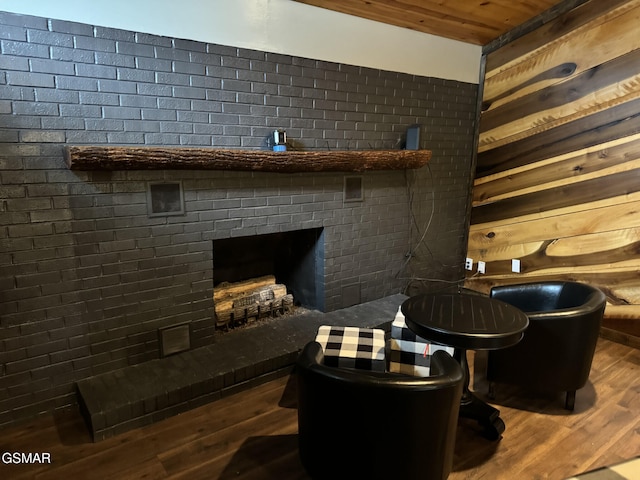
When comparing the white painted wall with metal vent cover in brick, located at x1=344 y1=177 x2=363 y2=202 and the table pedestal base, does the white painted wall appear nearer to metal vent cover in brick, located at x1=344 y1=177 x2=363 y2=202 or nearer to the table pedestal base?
metal vent cover in brick, located at x1=344 y1=177 x2=363 y2=202

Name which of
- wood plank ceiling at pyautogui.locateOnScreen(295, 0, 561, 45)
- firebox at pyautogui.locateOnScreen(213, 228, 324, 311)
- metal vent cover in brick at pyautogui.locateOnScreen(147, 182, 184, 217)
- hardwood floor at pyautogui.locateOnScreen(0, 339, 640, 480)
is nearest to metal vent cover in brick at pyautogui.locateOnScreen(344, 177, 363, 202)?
firebox at pyautogui.locateOnScreen(213, 228, 324, 311)

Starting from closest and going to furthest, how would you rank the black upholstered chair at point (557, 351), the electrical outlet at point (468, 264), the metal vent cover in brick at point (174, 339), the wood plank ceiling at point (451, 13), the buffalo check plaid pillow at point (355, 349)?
1. the buffalo check plaid pillow at point (355, 349)
2. the black upholstered chair at point (557, 351)
3. the metal vent cover in brick at point (174, 339)
4. the wood plank ceiling at point (451, 13)
5. the electrical outlet at point (468, 264)

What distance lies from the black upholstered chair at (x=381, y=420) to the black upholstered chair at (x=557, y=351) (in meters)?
0.98

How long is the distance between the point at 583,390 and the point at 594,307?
71cm

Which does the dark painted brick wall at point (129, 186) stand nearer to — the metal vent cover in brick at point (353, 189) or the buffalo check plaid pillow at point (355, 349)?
the metal vent cover in brick at point (353, 189)

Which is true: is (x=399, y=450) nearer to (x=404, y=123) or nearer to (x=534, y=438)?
(x=534, y=438)

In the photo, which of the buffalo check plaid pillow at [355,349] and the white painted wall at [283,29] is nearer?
the buffalo check plaid pillow at [355,349]

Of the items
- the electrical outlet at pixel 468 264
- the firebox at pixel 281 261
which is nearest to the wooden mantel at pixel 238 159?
the firebox at pixel 281 261

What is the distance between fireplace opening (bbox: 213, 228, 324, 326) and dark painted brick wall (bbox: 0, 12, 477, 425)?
0.13m

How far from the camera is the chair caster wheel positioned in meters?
2.10

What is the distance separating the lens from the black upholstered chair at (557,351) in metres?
2.20

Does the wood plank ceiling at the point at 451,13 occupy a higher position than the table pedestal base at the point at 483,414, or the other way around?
the wood plank ceiling at the point at 451,13

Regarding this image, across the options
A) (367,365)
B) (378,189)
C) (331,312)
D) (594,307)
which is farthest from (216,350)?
(594,307)

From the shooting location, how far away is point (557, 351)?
87.9 inches
